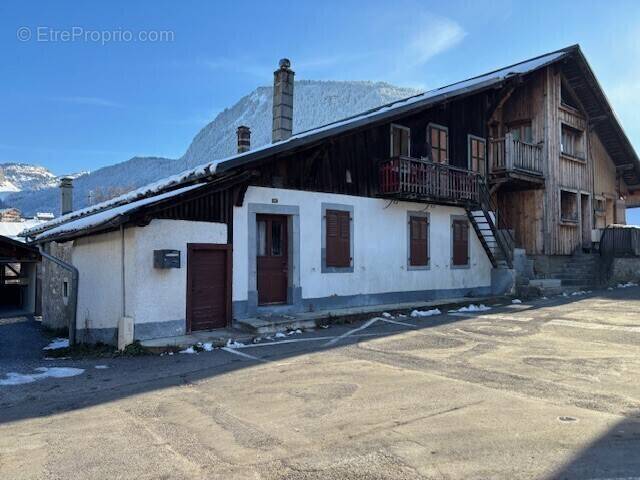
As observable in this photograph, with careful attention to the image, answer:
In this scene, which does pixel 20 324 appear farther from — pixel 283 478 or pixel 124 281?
pixel 283 478

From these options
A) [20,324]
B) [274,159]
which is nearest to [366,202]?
[274,159]

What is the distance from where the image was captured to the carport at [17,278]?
18484 mm

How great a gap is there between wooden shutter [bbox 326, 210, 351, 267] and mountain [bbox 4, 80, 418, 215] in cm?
5903

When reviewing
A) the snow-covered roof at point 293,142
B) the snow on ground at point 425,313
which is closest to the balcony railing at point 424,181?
the snow-covered roof at point 293,142

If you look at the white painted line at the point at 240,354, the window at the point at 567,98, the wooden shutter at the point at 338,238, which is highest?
the window at the point at 567,98

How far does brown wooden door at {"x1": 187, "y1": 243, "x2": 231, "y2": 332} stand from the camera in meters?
9.88

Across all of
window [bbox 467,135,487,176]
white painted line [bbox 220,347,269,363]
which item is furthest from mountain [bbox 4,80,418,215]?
white painted line [bbox 220,347,269,363]

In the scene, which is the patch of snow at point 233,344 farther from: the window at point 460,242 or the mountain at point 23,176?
the mountain at point 23,176

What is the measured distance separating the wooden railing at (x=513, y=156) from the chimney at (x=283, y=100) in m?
7.56

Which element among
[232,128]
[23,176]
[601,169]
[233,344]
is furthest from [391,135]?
[23,176]

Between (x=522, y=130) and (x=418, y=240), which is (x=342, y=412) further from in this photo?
(x=522, y=130)

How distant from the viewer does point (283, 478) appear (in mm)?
3434

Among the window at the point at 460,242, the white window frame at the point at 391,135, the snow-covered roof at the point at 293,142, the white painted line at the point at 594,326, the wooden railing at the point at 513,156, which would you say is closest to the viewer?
the white painted line at the point at 594,326

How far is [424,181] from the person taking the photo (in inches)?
556
